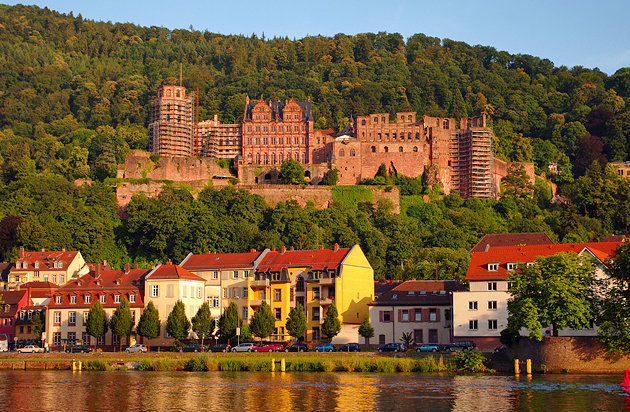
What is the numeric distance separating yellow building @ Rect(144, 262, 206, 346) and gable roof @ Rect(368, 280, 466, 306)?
16.9m

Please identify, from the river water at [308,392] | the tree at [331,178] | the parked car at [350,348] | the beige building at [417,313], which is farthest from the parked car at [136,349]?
the tree at [331,178]

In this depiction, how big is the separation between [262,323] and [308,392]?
2632 centimetres

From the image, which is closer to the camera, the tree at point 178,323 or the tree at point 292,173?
the tree at point 178,323

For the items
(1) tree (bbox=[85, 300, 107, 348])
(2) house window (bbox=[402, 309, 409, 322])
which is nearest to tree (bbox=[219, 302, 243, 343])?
(1) tree (bbox=[85, 300, 107, 348])

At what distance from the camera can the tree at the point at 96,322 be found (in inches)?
3504

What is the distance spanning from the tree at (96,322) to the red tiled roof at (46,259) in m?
27.3

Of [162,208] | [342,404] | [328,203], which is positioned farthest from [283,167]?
[342,404]

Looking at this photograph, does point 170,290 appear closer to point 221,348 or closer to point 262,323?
point 221,348

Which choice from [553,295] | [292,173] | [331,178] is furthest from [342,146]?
[553,295]

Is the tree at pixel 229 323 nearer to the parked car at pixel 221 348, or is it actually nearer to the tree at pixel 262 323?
the parked car at pixel 221 348

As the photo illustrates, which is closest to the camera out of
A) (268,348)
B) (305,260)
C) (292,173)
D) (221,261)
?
(268,348)

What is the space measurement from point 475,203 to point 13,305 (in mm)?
77349

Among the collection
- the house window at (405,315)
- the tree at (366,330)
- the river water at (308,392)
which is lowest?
the river water at (308,392)

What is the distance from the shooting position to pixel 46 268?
11594cm
